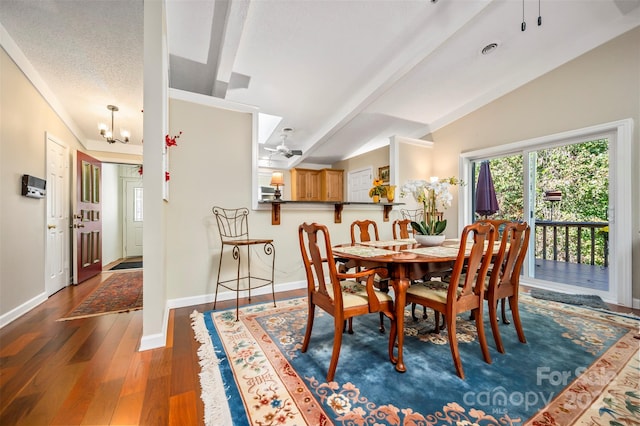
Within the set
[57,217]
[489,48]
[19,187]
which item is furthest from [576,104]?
[57,217]

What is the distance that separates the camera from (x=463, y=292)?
1723mm

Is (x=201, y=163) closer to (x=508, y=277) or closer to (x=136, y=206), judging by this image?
(x=508, y=277)

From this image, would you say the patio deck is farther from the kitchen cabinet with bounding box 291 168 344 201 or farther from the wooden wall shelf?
the kitchen cabinet with bounding box 291 168 344 201

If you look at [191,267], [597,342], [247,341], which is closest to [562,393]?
[597,342]

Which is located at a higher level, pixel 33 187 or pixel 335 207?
pixel 33 187

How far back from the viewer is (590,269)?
4113mm

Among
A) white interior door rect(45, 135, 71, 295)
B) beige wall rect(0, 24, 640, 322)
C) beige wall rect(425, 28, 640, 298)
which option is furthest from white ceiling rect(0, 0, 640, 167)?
white interior door rect(45, 135, 71, 295)

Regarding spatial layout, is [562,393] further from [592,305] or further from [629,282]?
[629,282]

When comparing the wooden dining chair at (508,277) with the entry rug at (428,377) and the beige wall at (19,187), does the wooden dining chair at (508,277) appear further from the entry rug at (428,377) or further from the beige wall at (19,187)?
the beige wall at (19,187)

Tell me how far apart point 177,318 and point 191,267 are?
0.57 meters

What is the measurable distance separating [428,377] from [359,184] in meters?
5.34

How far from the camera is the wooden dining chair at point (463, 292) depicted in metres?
1.59

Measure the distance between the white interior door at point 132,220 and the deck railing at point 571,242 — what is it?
828 centimetres

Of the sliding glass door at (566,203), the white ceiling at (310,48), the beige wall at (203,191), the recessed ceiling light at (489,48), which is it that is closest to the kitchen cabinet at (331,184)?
the white ceiling at (310,48)
